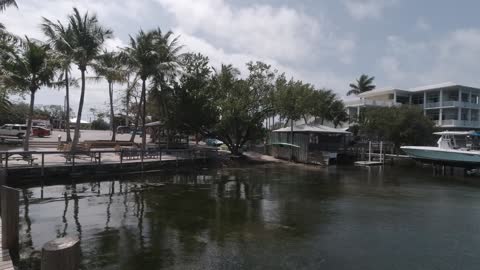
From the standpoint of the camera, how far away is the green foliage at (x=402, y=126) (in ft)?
139

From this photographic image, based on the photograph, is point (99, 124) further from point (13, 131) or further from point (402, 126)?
point (402, 126)

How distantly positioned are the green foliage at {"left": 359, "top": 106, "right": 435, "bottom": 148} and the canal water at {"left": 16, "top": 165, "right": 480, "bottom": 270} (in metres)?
21.0

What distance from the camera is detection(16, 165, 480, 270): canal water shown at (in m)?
9.46

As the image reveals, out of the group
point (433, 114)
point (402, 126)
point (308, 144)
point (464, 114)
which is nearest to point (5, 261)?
point (308, 144)

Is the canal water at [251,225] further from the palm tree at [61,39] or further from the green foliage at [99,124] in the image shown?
the green foliage at [99,124]

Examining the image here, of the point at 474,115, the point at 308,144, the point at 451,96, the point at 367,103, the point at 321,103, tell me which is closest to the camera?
the point at 308,144

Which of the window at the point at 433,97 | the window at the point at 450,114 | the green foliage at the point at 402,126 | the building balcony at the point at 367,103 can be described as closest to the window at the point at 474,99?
the window at the point at 450,114

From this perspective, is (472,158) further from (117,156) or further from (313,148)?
(117,156)

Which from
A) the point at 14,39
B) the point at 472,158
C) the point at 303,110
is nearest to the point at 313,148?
the point at 303,110

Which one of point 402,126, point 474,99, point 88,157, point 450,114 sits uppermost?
point 474,99

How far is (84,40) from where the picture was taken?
26609 mm

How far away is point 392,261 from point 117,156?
2244cm

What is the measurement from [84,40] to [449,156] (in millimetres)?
30707

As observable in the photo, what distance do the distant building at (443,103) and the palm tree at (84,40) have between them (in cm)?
3906
